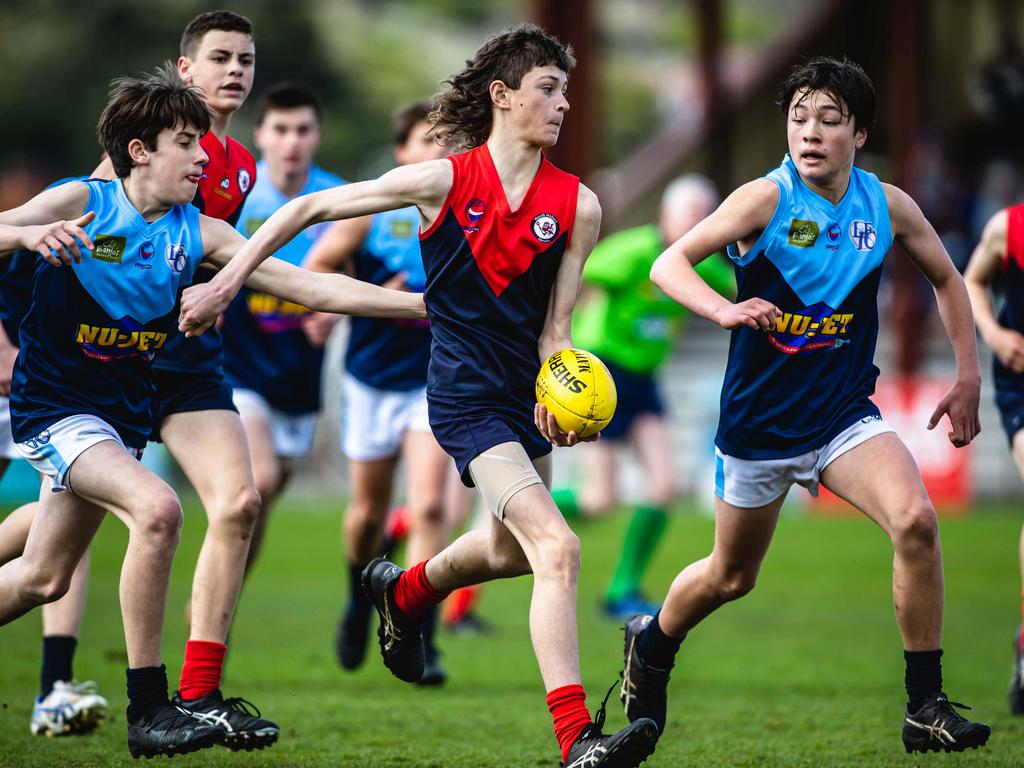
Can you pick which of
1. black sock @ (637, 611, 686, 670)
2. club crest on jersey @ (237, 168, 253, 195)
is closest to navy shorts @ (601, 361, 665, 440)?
black sock @ (637, 611, 686, 670)

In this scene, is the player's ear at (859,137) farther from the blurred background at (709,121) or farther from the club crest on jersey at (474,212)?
the club crest on jersey at (474,212)

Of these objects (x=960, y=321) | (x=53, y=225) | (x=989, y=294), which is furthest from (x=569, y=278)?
(x=989, y=294)

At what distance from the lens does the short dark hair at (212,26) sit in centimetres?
594

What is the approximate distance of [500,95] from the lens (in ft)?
16.9

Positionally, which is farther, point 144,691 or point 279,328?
point 279,328

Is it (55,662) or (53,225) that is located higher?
(53,225)

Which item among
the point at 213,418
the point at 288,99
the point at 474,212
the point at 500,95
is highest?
the point at 288,99

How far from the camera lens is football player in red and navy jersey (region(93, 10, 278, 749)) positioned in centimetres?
555

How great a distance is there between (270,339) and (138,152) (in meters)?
2.40

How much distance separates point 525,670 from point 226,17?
367 cm

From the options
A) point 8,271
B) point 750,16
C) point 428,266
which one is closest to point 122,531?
point 8,271

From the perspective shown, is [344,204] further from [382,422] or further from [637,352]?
[637,352]

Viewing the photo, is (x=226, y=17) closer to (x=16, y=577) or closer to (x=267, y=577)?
(x=16, y=577)

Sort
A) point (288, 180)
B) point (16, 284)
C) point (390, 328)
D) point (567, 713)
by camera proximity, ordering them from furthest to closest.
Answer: point (390, 328)
point (288, 180)
point (16, 284)
point (567, 713)
